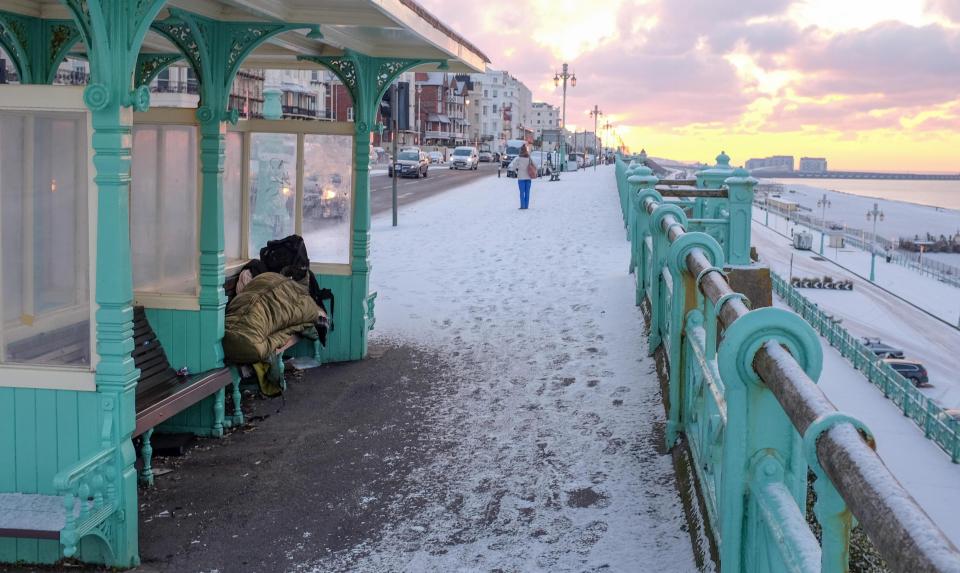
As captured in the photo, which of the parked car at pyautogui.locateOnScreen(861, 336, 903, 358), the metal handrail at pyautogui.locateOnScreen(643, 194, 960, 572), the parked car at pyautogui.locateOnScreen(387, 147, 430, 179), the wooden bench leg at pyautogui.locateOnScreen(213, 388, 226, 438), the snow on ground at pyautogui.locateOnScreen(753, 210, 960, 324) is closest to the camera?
the metal handrail at pyautogui.locateOnScreen(643, 194, 960, 572)

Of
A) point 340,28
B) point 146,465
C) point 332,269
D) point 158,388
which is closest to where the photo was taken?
point 146,465

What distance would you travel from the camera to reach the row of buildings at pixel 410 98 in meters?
44.9

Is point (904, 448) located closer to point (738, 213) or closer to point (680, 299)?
point (738, 213)

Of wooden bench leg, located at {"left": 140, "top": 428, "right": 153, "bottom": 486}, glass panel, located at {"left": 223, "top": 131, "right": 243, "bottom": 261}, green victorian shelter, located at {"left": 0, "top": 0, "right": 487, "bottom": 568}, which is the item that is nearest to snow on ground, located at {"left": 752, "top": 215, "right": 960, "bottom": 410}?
green victorian shelter, located at {"left": 0, "top": 0, "right": 487, "bottom": 568}

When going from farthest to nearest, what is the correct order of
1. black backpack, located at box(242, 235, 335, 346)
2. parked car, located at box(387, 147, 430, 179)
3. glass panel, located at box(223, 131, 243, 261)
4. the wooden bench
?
parked car, located at box(387, 147, 430, 179), glass panel, located at box(223, 131, 243, 261), black backpack, located at box(242, 235, 335, 346), the wooden bench

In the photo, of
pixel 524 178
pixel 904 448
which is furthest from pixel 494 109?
pixel 904 448

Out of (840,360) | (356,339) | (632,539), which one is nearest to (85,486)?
(632,539)

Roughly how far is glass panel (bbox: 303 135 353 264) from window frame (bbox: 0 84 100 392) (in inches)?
182

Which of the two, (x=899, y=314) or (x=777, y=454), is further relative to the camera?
(x=899, y=314)

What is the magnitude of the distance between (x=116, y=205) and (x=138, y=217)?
111 inches

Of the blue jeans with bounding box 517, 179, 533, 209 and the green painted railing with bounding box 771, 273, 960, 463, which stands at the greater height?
the blue jeans with bounding box 517, 179, 533, 209

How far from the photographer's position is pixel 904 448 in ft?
87.8

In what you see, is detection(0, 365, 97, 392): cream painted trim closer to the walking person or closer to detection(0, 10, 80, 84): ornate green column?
detection(0, 10, 80, 84): ornate green column

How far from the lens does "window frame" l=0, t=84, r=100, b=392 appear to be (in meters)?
5.06
